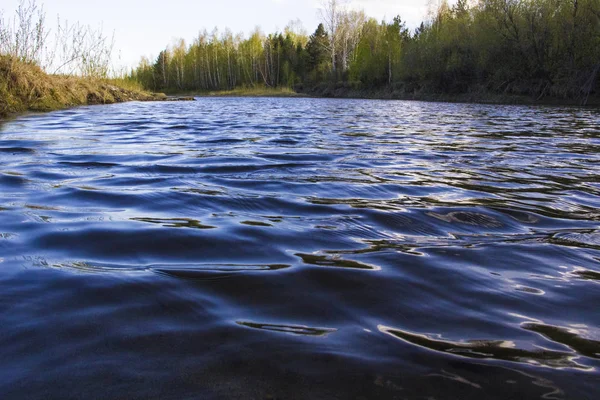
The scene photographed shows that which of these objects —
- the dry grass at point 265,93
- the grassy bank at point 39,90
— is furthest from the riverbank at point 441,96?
the grassy bank at point 39,90

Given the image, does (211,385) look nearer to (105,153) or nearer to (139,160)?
(139,160)

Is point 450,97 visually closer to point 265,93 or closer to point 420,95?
point 420,95

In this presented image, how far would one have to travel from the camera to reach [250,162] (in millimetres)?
5074

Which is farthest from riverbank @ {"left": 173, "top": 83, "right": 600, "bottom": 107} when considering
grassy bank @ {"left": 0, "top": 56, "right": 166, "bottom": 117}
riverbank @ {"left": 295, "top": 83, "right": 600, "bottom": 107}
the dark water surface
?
the dark water surface

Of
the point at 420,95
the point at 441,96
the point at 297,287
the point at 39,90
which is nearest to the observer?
the point at 297,287

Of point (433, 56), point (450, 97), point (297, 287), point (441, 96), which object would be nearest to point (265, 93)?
point (433, 56)

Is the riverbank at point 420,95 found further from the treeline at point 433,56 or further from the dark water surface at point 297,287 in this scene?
the dark water surface at point 297,287

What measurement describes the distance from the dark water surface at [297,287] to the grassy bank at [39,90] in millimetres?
9393

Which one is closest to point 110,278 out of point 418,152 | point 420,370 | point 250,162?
point 420,370

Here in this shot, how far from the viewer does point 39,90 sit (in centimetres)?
1346

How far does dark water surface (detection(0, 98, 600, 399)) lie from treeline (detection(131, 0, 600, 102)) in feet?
84.1

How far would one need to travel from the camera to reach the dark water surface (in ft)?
4.03

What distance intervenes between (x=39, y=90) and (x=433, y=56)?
1370 inches

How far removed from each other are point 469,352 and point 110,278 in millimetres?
1370
